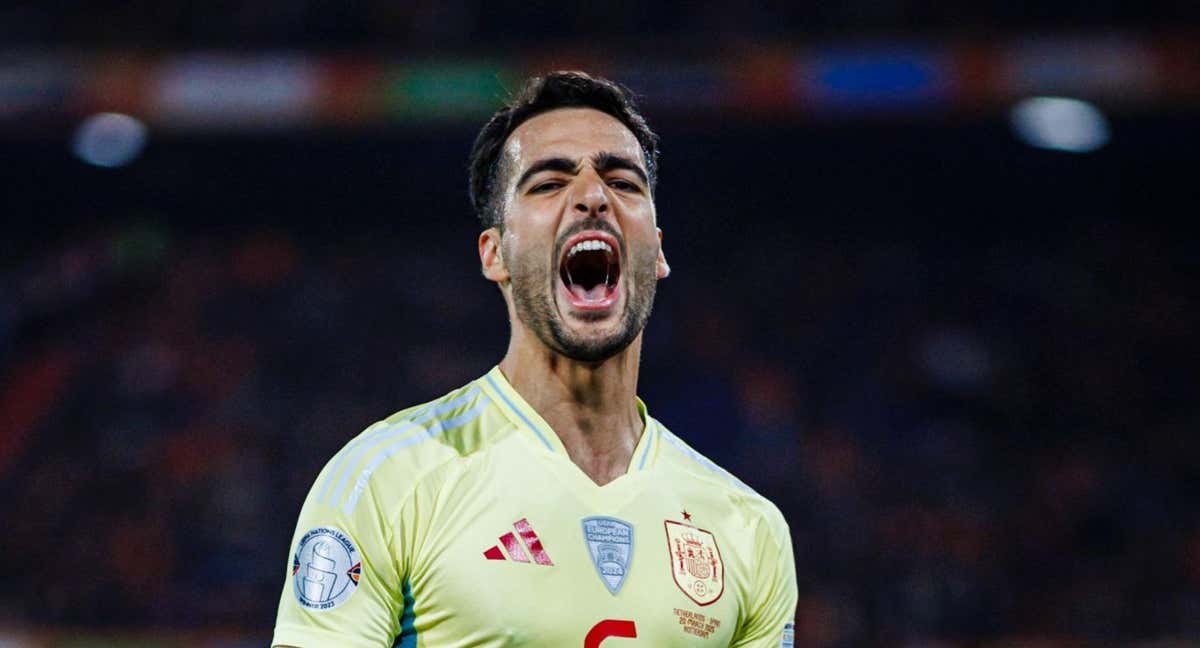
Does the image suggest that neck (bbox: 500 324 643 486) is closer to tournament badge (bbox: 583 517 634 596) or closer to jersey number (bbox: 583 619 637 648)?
tournament badge (bbox: 583 517 634 596)

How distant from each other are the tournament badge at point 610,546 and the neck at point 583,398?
0.47 ft

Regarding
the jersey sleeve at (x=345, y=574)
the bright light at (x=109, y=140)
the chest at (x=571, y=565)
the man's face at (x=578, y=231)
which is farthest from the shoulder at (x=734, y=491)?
the bright light at (x=109, y=140)

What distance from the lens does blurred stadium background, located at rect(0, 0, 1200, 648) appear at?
11.1 meters

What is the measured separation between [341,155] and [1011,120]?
20.8 feet

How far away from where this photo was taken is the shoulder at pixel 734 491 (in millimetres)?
3074

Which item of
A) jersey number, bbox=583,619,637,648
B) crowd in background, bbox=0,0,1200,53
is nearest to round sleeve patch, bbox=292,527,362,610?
jersey number, bbox=583,619,637,648

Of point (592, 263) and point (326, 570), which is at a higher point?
point (592, 263)

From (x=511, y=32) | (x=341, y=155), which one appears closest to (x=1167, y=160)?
(x=511, y=32)

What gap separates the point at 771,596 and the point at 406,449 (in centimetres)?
85

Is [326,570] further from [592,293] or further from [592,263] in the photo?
[592,263]

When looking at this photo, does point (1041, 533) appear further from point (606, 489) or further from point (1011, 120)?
point (606, 489)

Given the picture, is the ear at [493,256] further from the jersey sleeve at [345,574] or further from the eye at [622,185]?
the jersey sleeve at [345,574]

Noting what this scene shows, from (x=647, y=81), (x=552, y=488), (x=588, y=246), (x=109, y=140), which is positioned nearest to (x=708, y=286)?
(x=647, y=81)

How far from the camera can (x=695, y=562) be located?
9.35ft
